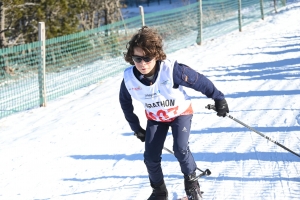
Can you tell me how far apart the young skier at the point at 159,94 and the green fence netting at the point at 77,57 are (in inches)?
198

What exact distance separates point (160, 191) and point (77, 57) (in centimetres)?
766

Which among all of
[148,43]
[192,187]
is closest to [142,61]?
[148,43]

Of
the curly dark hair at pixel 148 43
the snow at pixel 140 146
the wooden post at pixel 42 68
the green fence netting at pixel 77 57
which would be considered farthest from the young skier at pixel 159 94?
the wooden post at pixel 42 68

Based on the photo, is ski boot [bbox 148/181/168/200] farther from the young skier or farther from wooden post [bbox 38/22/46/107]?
wooden post [bbox 38/22/46/107]

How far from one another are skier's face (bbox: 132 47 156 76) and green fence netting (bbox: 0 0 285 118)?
5120 mm

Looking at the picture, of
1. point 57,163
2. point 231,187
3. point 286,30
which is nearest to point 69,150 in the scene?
point 57,163

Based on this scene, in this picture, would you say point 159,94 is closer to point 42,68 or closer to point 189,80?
point 189,80

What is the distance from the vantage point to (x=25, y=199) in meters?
5.14

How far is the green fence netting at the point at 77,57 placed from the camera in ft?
33.4

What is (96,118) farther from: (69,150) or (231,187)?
(231,187)

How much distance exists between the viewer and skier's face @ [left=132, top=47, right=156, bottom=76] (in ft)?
13.2

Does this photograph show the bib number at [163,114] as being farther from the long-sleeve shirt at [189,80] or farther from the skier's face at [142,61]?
the skier's face at [142,61]

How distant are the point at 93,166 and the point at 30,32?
13.9 meters

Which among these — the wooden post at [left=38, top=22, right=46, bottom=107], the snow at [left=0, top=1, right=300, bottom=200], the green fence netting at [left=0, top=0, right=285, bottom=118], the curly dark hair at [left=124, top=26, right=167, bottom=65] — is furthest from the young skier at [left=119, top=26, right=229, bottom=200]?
the wooden post at [left=38, top=22, right=46, bottom=107]
